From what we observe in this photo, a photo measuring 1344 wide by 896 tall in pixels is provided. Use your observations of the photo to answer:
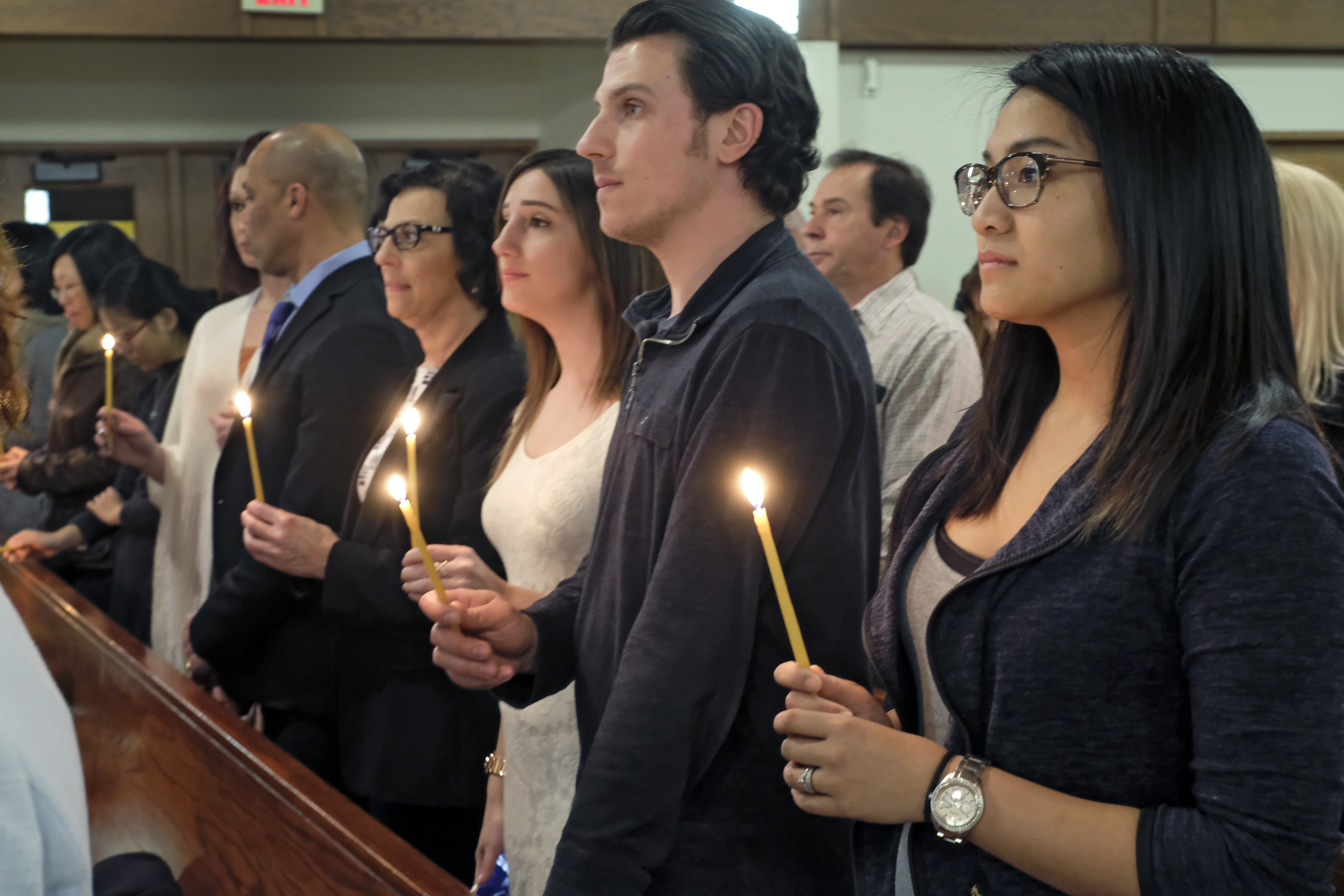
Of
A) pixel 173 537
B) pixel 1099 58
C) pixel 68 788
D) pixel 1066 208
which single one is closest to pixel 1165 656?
pixel 1066 208

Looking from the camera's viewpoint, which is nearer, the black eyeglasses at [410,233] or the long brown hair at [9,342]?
the long brown hair at [9,342]

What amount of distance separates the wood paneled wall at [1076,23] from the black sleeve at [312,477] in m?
3.38

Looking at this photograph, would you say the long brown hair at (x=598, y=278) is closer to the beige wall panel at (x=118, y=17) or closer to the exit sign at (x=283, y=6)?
the exit sign at (x=283, y=6)

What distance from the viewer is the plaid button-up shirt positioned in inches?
106

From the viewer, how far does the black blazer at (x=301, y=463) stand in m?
2.27

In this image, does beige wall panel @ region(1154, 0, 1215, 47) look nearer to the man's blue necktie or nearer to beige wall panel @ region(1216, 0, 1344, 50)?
beige wall panel @ region(1216, 0, 1344, 50)

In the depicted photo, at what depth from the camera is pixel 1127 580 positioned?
87cm

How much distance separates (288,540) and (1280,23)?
205 inches

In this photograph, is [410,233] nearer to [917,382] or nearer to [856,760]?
[917,382]

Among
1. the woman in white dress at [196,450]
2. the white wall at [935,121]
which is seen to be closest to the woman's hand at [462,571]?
the woman in white dress at [196,450]

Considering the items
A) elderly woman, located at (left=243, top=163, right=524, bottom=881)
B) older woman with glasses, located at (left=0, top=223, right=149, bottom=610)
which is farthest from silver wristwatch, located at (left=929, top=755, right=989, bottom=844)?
older woman with glasses, located at (left=0, top=223, right=149, bottom=610)

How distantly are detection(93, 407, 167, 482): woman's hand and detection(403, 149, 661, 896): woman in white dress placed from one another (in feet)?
4.32

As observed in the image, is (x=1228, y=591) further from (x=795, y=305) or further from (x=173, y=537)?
(x=173, y=537)

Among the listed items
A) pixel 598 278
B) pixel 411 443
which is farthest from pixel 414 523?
pixel 598 278
